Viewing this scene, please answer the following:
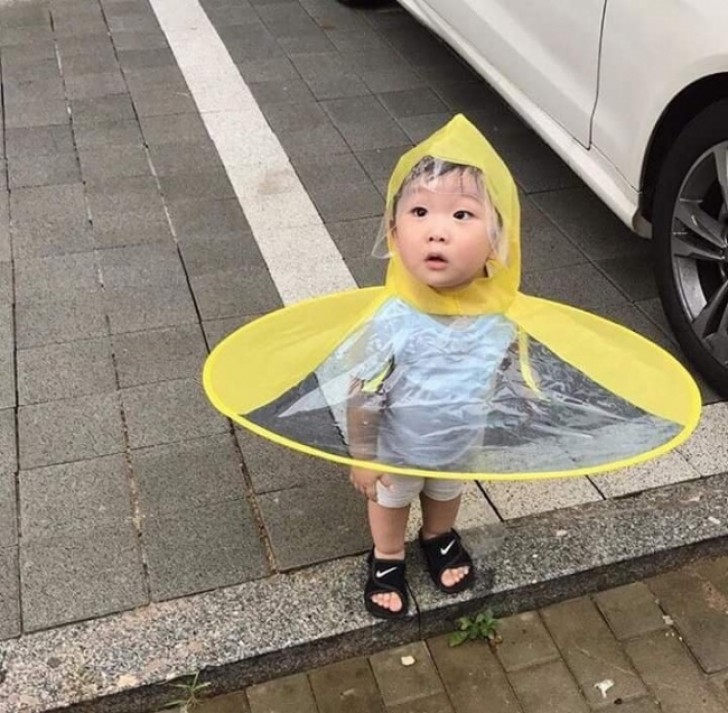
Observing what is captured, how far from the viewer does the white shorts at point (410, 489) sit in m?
2.34

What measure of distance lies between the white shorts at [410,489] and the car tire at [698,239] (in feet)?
3.80

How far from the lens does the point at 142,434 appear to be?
308cm

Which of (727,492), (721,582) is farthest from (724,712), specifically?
(727,492)

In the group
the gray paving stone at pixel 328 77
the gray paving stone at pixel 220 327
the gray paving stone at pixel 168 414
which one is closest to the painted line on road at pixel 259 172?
the gray paving stone at pixel 220 327

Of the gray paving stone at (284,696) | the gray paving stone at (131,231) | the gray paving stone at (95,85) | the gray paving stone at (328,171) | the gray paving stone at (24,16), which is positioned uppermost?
the gray paving stone at (284,696)

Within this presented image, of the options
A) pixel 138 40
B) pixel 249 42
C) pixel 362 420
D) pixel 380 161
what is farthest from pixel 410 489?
pixel 138 40

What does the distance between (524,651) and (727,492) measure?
808 millimetres

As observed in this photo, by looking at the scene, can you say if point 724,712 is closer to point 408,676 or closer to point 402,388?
point 408,676

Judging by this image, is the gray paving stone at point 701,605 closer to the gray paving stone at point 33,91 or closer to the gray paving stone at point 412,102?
the gray paving stone at point 412,102

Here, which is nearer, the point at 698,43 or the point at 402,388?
the point at 402,388

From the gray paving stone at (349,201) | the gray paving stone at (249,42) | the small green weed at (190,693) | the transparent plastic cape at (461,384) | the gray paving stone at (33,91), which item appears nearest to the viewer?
the transparent plastic cape at (461,384)

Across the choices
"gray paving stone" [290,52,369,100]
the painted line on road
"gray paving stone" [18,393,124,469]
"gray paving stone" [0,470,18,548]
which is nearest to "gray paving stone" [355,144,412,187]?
the painted line on road

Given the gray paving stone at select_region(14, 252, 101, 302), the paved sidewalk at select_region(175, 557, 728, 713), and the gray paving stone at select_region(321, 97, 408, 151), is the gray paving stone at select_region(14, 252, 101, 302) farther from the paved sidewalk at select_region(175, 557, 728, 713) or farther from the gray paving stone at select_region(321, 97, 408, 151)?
the paved sidewalk at select_region(175, 557, 728, 713)

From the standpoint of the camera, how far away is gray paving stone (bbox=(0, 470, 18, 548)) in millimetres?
2723
